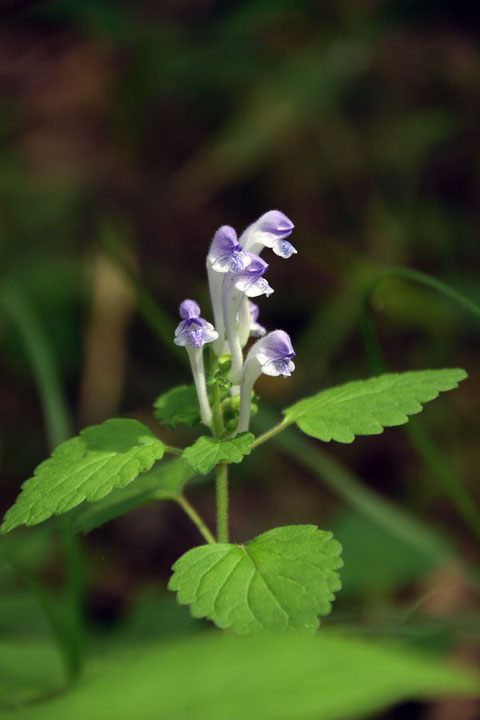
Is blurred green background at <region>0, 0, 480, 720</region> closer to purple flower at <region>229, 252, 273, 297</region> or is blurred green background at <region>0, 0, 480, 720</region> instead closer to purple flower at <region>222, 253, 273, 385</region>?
purple flower at <region>222, 253, 273, 385</region>

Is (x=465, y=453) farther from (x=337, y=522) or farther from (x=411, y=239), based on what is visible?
(x=411, y=239)

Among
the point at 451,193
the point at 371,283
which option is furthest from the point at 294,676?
the point at 451,193

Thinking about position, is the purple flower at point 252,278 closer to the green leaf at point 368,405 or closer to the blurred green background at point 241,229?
the green leaf at point 368,405

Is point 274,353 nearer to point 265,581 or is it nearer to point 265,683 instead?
point 265,581

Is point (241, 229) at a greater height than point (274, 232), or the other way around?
point (241, 229)

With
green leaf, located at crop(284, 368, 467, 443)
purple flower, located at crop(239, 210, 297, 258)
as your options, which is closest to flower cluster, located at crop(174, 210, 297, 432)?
purple flower, located at crop(239, 210, 297, 258)

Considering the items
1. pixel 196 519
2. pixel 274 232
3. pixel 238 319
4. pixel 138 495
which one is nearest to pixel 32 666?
pixel 138 495
